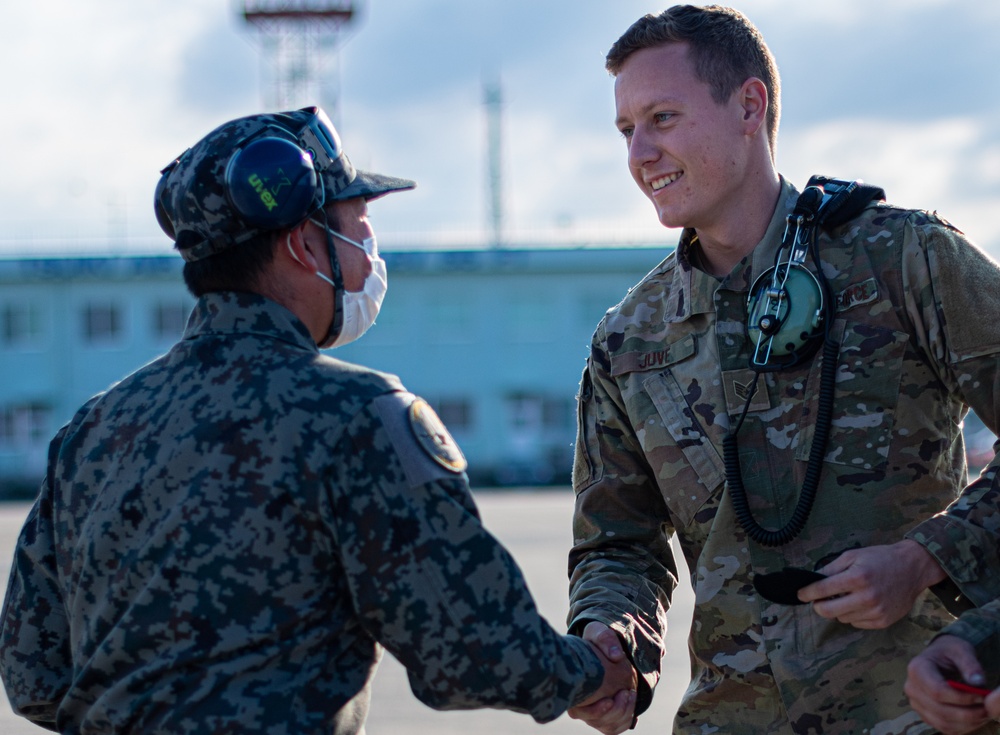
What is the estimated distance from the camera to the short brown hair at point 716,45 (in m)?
3.59

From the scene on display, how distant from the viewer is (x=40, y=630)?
2.79m

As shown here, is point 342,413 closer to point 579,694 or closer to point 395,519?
point 395,519

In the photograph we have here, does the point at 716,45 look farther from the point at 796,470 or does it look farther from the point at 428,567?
the point at 428,567

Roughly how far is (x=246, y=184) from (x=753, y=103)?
1634 millimetres

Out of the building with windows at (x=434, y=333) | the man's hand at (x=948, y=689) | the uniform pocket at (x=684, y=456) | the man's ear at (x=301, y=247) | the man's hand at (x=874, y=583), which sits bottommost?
the building with windows at (x=434, y=333)

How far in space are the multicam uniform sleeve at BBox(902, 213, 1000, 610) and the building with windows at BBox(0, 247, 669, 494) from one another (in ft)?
130

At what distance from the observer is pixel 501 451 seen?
4444cm

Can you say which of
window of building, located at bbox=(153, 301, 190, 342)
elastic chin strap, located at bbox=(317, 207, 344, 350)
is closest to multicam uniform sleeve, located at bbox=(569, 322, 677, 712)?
elastic chin strap, located at bbox=(317, 207, 344, 350)

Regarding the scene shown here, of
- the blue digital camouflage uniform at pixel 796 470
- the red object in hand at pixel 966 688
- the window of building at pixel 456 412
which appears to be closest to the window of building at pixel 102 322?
the window of building at pixel 456 412

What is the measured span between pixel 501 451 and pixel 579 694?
A: 4168 cm

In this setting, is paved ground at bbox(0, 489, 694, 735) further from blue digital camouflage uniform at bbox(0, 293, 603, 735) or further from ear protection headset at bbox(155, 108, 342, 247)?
ear protection headset at bbox(155, 108, 342, 247)

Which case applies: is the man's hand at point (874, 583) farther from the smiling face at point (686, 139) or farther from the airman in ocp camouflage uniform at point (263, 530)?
the smiling face at point (686, 139)

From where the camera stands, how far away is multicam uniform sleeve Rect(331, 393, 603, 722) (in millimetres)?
2457

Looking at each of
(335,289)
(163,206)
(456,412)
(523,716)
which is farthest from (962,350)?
(456,412)
